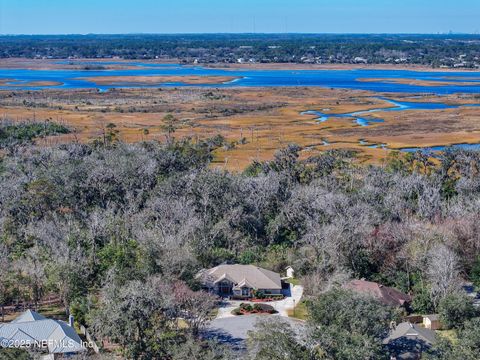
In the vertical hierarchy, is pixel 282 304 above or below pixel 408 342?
below

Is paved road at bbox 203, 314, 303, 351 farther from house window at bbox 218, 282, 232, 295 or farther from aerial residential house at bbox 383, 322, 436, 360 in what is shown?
aerial residential house at bbox 383, 322, 436, 360

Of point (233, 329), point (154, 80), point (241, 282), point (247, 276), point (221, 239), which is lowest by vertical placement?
point (233, 329)

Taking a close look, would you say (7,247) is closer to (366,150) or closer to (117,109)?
(366,150)

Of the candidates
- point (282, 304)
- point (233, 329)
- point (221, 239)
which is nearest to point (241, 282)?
point (282, 304)

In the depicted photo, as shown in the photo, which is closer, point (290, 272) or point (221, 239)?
point (290, 272)

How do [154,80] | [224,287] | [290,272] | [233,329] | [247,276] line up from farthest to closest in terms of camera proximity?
1. [154,80]
2. [290,272]
3. [247,276]
4. [224,287]
5. [233,329]

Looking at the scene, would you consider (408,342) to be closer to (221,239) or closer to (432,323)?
(432,323)

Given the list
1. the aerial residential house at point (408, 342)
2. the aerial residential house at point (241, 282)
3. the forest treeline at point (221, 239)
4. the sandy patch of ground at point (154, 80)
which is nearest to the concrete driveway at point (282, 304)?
the aerial residential house at point (241, 282)

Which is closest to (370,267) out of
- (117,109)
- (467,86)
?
(117,109)
